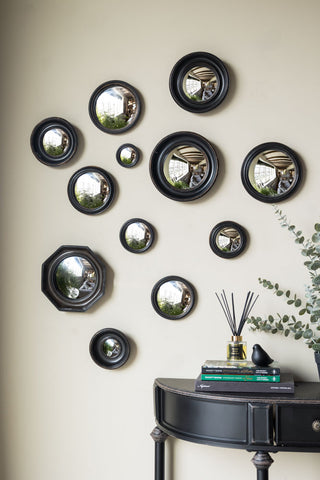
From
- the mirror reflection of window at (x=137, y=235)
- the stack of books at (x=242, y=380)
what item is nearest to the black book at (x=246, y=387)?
the stack of books at (x=242, y=380)

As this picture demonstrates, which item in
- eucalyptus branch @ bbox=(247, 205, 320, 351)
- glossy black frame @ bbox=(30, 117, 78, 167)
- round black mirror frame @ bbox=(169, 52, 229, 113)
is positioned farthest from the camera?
glossy black frame @ bbox=(30, 117, 78, 167)

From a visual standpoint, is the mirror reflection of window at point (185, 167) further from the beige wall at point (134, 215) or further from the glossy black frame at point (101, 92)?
the glossy black frame at point (101, 92)

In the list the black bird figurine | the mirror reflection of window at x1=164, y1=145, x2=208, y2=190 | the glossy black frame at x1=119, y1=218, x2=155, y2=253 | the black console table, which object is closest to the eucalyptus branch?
the black bird figurine

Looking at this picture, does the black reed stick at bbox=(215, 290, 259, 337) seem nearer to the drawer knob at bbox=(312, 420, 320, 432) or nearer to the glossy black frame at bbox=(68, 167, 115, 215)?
the drawer knob at bbox=(312, 420, 320, 432)

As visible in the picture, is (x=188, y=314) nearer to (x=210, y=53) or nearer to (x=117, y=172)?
(x=117, y=172)


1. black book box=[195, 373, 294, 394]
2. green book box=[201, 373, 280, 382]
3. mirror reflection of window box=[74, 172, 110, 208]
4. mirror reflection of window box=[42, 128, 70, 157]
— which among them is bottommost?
black book box=[195, 373, 294, 394]

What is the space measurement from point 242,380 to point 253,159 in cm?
98

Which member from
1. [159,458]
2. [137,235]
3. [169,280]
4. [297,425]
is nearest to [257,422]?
[297,425]

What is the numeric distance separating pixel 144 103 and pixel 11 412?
161 cm

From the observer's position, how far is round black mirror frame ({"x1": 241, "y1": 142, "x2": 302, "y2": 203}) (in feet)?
8.66

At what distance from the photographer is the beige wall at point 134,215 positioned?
A: 268 centimetres

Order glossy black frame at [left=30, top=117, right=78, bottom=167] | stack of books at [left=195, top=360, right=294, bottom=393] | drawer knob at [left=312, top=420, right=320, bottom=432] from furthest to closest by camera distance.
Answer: glossy black frame at [left=30, top=117, right=78, bottom=167], stack of books at [left=195, top=360, right=294, bottom=393], drawer knob at [left=312, top=420, right=320, bottom=432]

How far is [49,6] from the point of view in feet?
9.66

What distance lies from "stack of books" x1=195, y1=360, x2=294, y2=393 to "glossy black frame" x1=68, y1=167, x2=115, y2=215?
2.97 feet
